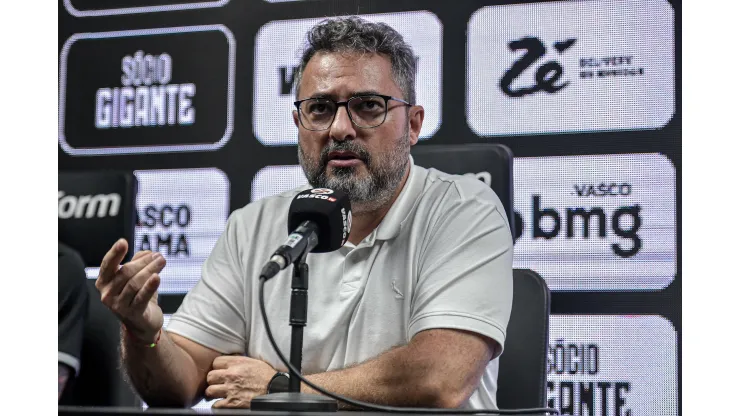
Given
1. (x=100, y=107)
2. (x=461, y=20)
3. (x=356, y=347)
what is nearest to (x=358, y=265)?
(x=356, y=347)

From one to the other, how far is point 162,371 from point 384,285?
476 millimetres

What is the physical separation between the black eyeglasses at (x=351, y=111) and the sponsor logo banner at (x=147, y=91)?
1.02 m

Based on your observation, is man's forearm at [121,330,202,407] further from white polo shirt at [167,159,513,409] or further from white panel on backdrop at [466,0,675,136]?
white panel on backdrop at [466,0,675,136]

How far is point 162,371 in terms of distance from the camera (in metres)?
1.63

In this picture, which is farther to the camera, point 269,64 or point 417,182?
point 269,64

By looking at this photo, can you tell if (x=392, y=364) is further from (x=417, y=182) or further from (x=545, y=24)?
(x=545, y=24)

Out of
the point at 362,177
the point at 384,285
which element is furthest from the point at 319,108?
the point at 384,285

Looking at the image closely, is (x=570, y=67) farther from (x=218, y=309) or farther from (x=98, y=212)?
(x=98, y=212)

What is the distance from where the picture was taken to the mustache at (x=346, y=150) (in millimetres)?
1750

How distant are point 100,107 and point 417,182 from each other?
1502 mm

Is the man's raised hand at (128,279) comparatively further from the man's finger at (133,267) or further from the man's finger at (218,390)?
the man's finger at (218,390)

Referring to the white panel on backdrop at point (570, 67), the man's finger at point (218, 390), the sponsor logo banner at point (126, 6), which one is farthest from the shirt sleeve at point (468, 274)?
the sponsor logo banner at point (126, 6)

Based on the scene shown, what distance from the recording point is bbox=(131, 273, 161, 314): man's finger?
1277mm
